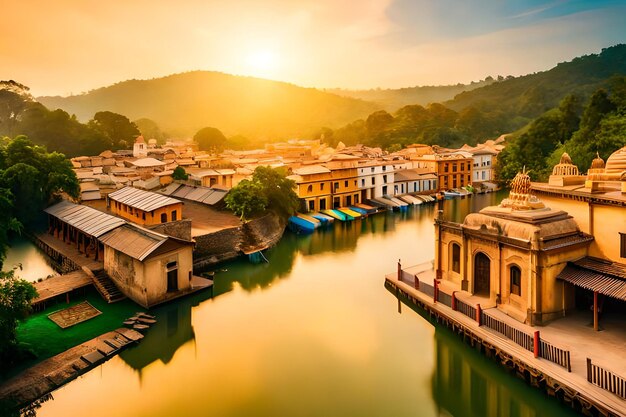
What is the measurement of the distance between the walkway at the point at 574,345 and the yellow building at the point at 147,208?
55.3 ft

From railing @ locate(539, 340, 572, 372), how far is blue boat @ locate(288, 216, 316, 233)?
2699 centimetres

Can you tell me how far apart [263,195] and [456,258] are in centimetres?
1891

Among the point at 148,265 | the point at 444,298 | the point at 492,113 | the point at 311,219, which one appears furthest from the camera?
the point at 492,113

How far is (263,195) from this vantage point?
1455 inches

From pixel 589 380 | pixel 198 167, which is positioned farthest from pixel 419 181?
pixel 589 380

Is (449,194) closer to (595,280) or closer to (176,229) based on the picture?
(176,229)

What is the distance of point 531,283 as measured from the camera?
17297 mm

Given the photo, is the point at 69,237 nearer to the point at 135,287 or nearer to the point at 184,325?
the point at 135,287

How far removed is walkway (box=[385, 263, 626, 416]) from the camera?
13.2 metres

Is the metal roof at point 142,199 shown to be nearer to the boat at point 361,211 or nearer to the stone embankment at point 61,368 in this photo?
the stone embankment at point 61,368

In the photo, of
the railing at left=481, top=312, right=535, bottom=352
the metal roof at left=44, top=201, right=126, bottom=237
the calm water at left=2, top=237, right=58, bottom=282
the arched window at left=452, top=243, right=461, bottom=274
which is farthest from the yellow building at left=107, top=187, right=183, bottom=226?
the railing at left=481, top=312, right=535, bottom=352

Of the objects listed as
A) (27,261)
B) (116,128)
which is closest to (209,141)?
(116,128)

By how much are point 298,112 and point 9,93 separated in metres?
134

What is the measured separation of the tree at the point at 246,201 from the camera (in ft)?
117
